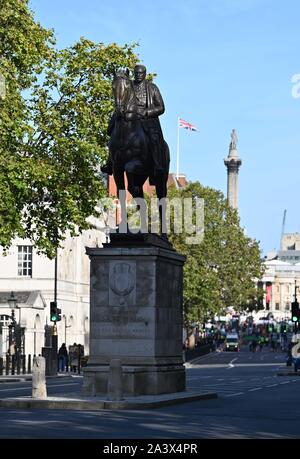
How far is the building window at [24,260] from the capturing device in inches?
3765

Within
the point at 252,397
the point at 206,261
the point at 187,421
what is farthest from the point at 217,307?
the point at 187,421

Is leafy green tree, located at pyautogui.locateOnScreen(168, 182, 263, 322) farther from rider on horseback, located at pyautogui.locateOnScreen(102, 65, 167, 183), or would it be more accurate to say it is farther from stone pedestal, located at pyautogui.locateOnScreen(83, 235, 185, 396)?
stone pedestal, located at pyautogui.locateOnScreen(83, 235, 185, 396)

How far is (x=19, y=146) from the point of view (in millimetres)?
56938

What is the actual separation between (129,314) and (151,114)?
468 cm

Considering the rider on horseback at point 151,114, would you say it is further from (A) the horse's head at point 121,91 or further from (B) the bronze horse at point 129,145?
(A) the horse's head at point 121,91

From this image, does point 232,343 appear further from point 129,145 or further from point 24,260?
point 129,145

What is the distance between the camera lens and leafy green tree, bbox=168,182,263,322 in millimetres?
116000

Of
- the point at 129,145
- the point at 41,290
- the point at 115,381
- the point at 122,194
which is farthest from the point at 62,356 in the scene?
the point at 115,381

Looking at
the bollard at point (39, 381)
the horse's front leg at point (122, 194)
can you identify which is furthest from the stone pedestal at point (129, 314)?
the bollard at point (39, 381)

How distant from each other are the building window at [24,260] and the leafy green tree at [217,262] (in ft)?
66.7

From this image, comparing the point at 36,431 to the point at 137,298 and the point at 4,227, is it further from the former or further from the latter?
the point at 4,227

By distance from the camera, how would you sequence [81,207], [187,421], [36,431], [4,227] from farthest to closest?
[81,207]
[4,227]
[187,421]
[36,431]

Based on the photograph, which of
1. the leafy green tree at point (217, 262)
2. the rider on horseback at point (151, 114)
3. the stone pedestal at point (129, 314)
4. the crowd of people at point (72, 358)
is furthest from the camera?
the leafy green tree at point (217, 262)
